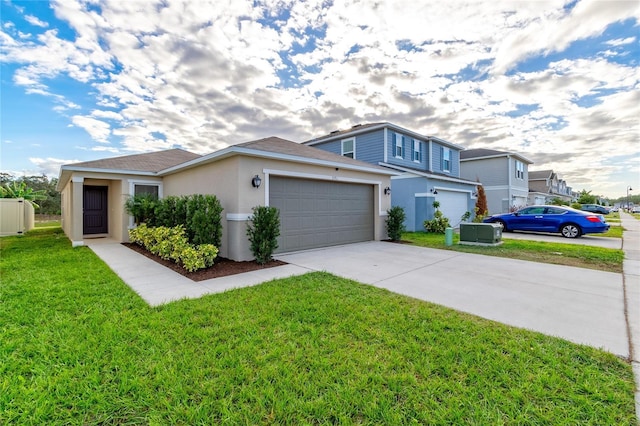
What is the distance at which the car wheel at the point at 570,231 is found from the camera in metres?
12.0

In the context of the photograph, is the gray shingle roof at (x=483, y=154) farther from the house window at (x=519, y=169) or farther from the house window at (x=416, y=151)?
the house window at (x=416, y=151)

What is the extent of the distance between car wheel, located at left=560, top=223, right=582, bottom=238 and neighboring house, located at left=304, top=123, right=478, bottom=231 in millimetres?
5112

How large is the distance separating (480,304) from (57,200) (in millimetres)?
39005

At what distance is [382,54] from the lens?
10.4 metres

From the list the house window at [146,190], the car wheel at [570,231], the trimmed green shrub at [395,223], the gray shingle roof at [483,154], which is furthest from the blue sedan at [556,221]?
the house window at [146,190]

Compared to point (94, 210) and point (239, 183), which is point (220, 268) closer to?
point (239, 183)

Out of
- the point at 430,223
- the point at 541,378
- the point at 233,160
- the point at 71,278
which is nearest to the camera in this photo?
the point at 541,378

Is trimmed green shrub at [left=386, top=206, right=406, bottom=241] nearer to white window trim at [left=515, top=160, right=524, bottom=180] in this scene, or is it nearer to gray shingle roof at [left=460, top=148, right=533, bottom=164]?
gray shingle roof at [left=460, top=148, right=533, bottom=164]

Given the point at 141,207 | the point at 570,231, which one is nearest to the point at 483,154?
the point at 570,231

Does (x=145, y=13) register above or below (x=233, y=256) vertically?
above

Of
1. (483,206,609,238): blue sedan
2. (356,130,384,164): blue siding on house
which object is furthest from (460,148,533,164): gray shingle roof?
(356,130,384,164): blue siding on house

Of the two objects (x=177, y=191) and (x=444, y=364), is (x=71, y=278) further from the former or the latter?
(x=444, y=364)

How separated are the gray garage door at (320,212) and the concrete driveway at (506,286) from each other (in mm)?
708

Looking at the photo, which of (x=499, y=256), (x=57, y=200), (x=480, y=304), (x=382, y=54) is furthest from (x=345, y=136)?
(x=57, y=200)
